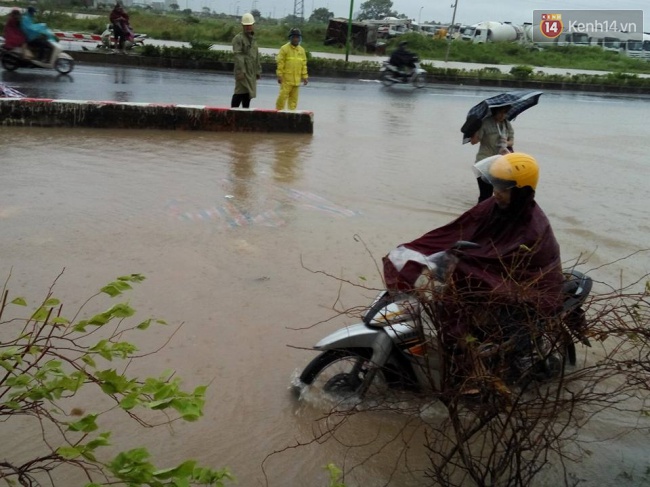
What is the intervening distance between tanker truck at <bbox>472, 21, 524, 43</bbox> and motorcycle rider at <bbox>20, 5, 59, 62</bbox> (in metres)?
29.8

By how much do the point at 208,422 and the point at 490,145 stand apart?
14.1ft

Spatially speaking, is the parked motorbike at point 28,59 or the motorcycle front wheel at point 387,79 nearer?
the parked motorbike at point 28,59

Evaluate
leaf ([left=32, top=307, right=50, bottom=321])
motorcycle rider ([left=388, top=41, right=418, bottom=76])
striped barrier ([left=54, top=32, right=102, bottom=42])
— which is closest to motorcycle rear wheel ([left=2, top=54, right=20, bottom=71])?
striped barrier ([left=54, top=32, right=102, bottom=42])

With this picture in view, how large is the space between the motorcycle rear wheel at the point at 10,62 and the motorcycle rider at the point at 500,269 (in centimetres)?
1361

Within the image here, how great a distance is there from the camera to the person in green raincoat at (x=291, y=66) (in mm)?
10641

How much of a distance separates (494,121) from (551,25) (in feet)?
125

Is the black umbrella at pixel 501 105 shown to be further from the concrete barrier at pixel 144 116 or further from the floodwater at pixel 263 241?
the concrete barrier at pixel 144 116

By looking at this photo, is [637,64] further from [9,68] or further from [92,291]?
[92,291]

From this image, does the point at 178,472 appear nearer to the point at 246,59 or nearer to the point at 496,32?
the point at 246,59

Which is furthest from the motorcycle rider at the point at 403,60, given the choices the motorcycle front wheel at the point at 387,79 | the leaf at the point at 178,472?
the leaf at the point at 178,472

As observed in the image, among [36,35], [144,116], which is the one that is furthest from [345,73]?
[144,116]

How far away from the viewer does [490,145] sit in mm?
6867

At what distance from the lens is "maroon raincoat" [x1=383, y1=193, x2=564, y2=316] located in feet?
11.0

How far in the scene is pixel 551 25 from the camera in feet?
135
